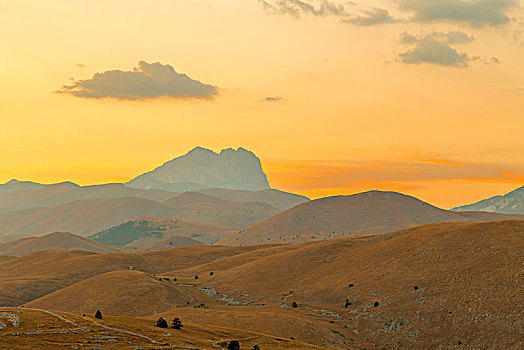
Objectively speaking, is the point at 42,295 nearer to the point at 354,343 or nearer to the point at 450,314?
the point at 354,343

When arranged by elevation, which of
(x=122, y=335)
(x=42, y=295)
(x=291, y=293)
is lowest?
(x=42, y=295)

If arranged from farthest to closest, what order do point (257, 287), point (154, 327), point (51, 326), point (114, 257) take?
point (114, 257) → point (257, 287) → point (154, 327) → point (51, 326)

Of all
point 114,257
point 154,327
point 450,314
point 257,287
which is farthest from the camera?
point 114,257

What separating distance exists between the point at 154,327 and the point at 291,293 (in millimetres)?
52641

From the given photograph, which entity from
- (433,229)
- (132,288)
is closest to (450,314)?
(433,229)

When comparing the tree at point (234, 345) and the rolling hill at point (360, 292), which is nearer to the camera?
the tree at point (234, 345)

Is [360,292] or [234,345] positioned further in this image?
[360,292]

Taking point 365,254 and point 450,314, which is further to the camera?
point 365,254

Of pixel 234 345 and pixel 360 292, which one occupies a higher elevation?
pixel 234 345

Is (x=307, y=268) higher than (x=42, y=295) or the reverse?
higher

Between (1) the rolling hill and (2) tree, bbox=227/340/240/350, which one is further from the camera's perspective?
(1) the rolling hill

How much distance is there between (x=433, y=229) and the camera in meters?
124

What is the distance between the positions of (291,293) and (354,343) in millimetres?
36422

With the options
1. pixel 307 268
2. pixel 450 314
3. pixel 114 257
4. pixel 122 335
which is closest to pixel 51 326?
pixel 122 335
